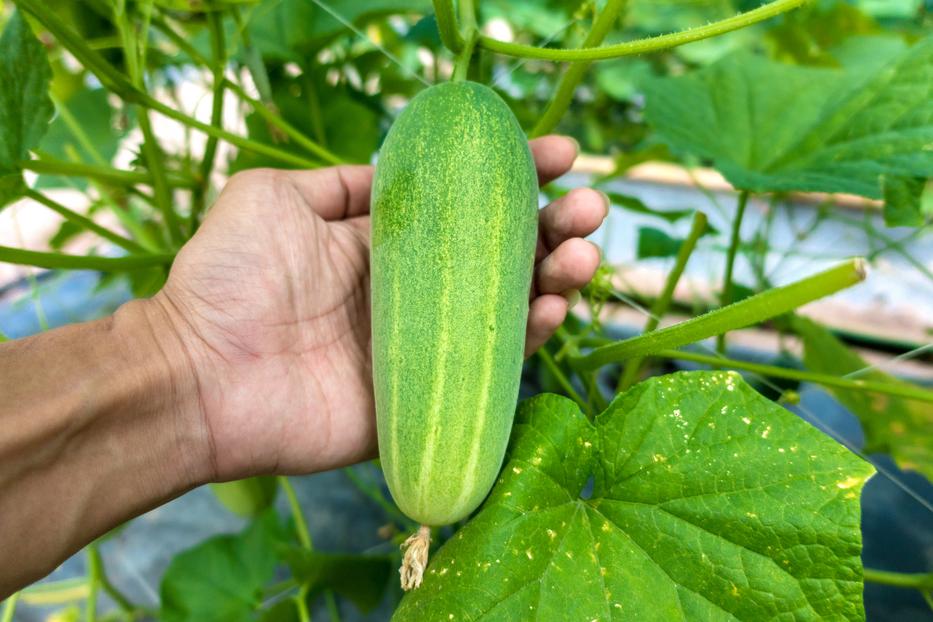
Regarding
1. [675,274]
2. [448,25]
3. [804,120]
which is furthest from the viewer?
[804,120]

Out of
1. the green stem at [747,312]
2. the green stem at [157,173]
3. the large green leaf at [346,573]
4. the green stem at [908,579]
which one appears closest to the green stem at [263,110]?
the green stem at [157,173]

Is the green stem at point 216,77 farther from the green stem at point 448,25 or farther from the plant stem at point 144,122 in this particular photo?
the green stem at point 448,25

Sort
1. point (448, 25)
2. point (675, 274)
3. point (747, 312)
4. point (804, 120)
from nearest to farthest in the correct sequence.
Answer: point (747, 312), point (448, 25), point (675, 274), point (804, 120)

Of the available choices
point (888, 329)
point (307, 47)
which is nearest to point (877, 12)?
point (888, 329)

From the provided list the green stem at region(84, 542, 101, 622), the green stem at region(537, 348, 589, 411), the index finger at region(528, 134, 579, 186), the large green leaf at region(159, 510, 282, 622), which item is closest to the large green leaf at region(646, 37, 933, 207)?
the index finger at region(528, 134, 579, 186)

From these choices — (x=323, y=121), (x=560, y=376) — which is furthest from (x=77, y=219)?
(x=560, y=376)

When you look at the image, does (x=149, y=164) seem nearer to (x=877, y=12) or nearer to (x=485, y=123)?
(x=485, y=123)

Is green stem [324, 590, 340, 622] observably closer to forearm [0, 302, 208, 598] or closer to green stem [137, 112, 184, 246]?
forearm [0, 302, 208, 598]

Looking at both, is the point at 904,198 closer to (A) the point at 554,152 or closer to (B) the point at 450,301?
(A) the point at 554,152
